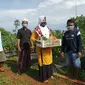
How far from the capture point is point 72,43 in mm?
8219

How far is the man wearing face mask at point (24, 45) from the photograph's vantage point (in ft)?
28.9

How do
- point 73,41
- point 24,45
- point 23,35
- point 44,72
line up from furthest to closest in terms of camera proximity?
point 24,45
point 23,35
point 44,72
point 73,41

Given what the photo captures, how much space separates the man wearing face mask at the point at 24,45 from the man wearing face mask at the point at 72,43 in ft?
3.78

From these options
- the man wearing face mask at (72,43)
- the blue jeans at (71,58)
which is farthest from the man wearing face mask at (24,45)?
the blue jeans at (71,58)

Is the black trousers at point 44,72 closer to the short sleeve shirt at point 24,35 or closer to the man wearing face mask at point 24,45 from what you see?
the man wearing face mask at point 24,45

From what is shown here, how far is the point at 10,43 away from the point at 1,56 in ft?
9.08

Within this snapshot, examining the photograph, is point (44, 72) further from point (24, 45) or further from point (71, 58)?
point (24, 45)

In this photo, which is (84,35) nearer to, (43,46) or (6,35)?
(43,46)

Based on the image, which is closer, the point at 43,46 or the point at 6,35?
the point at 43,46

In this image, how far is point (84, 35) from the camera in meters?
9.80

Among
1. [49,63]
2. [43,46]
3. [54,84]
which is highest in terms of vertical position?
[43,46]

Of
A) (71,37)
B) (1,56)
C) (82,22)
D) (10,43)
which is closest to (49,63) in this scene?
(71,37)

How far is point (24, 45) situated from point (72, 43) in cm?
156

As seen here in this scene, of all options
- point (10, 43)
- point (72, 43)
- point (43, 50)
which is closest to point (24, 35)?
point (43, 50)
